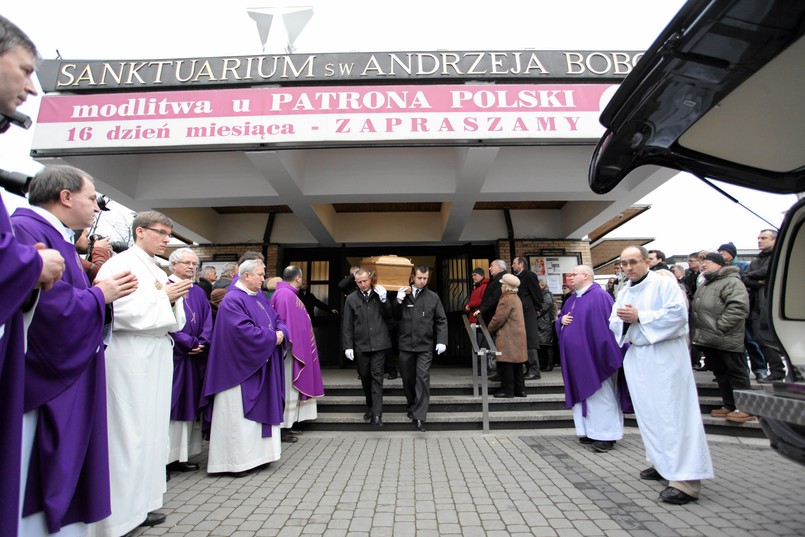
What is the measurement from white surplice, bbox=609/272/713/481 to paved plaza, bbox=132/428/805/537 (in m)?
0.29

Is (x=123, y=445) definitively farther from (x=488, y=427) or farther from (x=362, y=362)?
(x=488, y=427)

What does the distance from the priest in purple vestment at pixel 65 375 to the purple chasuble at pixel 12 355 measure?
12.5 inches

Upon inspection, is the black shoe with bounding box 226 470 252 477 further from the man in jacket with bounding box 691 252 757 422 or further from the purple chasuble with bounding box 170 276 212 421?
the man in jacket with bounding box 691 252 757 422

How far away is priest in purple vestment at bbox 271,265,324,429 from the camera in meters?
4.78

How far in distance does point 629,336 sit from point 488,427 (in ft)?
7.59

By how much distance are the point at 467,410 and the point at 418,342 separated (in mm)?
1276

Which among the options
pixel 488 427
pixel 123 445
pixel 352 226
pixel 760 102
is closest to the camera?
pixel 760 102

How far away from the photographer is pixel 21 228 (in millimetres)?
1834

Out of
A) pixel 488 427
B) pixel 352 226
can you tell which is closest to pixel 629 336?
pixel 488 427

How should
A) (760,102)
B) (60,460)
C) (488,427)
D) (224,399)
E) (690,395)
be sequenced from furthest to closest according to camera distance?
(488,427) → (224,399) → (690,395) → (760,102) → (60,460)

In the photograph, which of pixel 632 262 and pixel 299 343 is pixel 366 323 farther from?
pixel 632 262

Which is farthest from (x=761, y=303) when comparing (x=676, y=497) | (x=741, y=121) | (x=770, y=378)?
(x=741, y=121)

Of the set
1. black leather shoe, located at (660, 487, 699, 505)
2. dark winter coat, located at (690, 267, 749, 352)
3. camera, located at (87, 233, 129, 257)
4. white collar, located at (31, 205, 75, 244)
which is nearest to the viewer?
white collar, located at (31, 205, 75, 244)

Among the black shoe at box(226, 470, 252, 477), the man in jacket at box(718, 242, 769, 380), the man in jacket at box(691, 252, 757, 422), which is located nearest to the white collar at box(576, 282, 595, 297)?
the man in jacket at box(691, 252, 757, 422)
